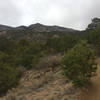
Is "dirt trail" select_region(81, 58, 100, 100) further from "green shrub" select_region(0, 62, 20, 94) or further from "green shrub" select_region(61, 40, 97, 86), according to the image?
"green shrub" select_region(0, 62, 20, 94)

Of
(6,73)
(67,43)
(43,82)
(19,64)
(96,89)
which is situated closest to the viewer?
(96,89)

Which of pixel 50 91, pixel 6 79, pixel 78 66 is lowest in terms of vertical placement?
pixel 50 91

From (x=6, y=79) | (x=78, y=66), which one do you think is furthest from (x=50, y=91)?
(x=6, y=79)

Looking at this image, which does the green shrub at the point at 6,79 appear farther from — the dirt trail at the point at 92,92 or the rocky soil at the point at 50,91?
the dirt trail at the point at 92,92

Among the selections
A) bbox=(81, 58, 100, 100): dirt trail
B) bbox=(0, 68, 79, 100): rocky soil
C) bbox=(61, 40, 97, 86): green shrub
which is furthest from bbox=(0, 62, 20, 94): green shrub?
bbox=(81, 58, 100, 100): dirt trail

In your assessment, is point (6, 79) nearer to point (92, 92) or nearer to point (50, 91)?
point (50, 91)

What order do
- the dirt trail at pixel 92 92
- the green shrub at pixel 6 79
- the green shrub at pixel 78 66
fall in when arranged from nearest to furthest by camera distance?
the dirt trail at pixel 92 92, the green shrub at pixel 78 66, the green shrub at pixel 6 79

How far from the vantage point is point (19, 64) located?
701 inches

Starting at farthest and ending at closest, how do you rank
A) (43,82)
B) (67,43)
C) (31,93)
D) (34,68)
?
(67,43), (34,68), (43,82), (31,93)

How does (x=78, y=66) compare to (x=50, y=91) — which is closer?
(x=78, y=66)

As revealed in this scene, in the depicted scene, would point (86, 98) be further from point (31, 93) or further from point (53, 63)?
point (53, 63)

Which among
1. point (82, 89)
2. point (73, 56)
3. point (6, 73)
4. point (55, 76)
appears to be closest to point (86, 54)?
point (73, 56)

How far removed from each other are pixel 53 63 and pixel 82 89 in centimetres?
678

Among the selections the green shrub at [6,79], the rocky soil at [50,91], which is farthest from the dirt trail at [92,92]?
the green shrub at [6,79]
